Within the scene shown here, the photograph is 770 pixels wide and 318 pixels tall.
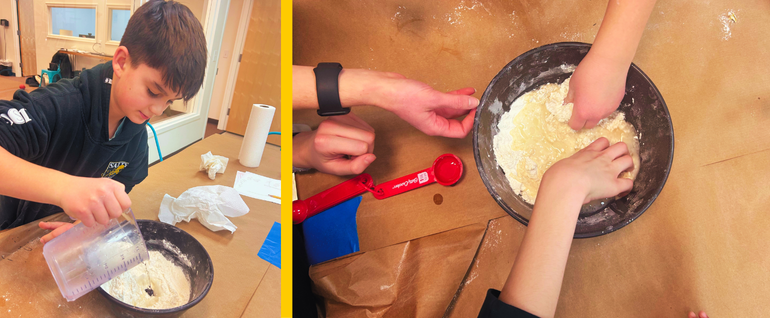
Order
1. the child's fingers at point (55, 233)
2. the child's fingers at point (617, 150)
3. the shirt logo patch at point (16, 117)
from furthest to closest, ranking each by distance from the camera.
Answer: the child's fingers at point (617, 150) → the child's fingers at point (55, 233) → the shirt logo patch at point (16, 117)

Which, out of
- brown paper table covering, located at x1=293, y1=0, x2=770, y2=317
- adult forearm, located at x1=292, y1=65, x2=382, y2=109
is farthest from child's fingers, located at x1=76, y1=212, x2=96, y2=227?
brown paper table covering, located at x1=293, y1=0, x2=770, y2=317

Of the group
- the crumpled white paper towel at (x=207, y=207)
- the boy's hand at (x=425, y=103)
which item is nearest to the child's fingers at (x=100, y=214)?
the crumpled white paper towel at (x=207, y=207)

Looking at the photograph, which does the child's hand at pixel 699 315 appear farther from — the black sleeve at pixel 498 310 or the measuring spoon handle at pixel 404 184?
the measuring spoon handle at pixel 404 184

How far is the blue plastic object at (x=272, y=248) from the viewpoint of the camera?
691 millimetres

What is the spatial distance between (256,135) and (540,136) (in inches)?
22.8

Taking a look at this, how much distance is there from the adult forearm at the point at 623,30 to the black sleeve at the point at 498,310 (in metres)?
0.45

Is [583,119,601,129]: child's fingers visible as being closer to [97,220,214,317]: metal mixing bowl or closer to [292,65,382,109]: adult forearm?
[292,65,382,109]: adult forearm

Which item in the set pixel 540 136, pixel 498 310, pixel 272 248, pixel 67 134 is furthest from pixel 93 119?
pixel 540 136

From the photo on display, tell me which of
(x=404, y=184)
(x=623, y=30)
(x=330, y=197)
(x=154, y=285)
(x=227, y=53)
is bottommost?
(x=154, y=285)

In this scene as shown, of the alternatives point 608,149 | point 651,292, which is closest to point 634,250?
point 651,292

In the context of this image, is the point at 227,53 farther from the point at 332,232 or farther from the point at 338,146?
the point at 332,232

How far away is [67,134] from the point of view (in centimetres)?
47

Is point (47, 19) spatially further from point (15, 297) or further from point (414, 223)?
point (414, 223)

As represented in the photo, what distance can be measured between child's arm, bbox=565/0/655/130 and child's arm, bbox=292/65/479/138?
198mm
